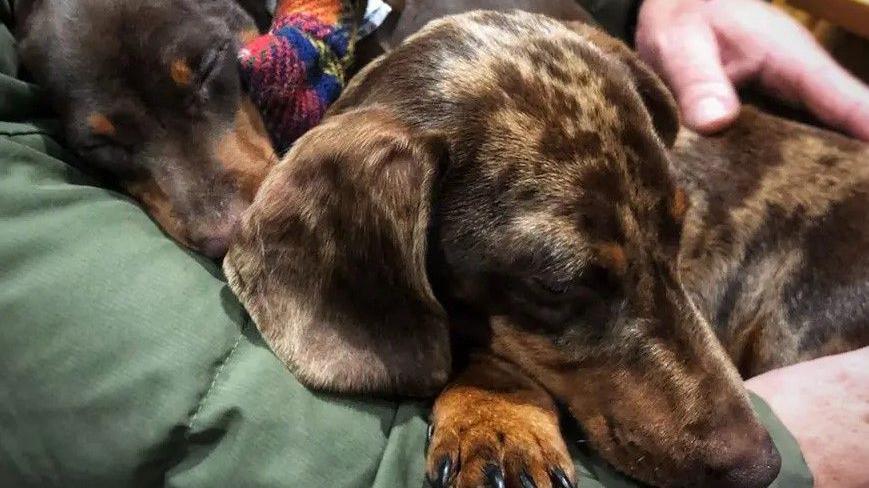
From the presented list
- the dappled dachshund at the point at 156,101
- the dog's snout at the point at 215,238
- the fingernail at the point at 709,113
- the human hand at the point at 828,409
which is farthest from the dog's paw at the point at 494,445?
the fingernail at the point at 709,113

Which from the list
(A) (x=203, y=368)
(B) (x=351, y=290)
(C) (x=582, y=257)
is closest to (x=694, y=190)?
(C) (x=582, y=257)

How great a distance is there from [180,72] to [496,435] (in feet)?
4.03

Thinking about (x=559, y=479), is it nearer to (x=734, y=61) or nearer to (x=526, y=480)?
(x=526, y=480)

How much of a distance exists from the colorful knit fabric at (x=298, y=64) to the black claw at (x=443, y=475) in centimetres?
91

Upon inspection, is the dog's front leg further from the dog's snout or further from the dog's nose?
the dog's snout

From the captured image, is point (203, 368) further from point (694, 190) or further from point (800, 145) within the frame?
point (800, 145)

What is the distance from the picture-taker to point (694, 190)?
1.97 meters

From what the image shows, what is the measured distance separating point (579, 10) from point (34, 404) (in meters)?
1.99

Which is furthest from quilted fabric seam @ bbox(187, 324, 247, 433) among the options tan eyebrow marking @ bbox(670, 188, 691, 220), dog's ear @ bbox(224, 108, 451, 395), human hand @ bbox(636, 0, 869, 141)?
human hand @ bbox(636, 0, 869, 141)

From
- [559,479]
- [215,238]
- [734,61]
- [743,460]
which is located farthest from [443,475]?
[734,61]

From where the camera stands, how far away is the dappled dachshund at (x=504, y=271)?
1.49 meters

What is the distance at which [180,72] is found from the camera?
2078 millimetres

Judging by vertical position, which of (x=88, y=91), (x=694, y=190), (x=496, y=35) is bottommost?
(x=694, y=190)

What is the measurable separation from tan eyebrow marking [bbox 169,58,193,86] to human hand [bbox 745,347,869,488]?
152 cm
